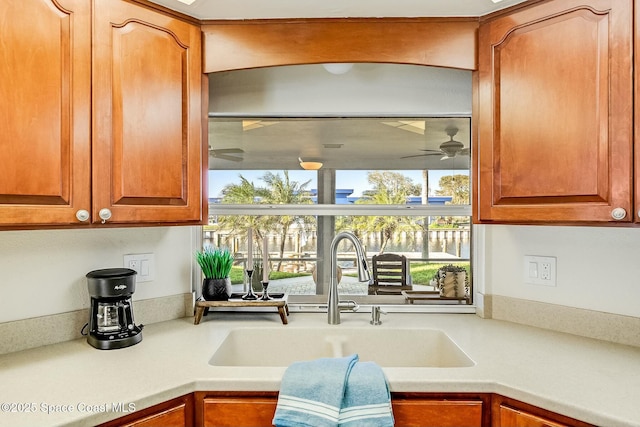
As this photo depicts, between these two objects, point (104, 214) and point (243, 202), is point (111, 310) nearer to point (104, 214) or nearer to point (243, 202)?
point (104, 214)

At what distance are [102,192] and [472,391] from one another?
1315 mm

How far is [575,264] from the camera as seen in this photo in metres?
1.68

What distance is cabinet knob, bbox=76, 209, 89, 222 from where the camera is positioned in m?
1.31

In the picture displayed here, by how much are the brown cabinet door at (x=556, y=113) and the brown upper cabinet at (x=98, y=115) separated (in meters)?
1.14

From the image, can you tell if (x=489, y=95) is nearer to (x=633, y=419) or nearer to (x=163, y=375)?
(x=633, y=419)

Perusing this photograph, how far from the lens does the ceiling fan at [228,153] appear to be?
82.4 inches

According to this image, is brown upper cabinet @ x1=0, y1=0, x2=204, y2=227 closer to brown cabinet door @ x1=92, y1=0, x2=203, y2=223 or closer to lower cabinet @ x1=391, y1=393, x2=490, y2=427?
brown cabinet door @ x1=92, y1=0, x2=203, y2=223

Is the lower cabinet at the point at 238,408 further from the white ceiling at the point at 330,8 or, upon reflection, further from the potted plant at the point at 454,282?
the white ceiling at the point at 330,8

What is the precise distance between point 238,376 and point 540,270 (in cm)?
133

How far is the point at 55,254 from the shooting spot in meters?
1.58

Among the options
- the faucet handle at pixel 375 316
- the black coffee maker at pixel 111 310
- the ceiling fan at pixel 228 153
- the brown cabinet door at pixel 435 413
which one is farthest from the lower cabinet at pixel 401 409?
the ceiling fan at pixel 228 153

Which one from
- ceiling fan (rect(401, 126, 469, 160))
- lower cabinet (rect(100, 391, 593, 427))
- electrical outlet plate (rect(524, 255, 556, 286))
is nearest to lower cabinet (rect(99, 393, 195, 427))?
lower cabinet (rect(100, 391, 593, 427))

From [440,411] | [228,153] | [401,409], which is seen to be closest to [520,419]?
[440,411]

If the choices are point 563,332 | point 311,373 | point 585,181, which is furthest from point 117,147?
point 563,332
